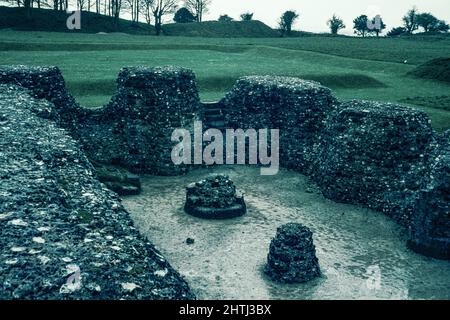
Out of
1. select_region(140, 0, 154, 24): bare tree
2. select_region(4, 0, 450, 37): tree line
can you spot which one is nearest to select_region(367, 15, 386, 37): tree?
A: select_region(4, 0, 450, 37): tree line

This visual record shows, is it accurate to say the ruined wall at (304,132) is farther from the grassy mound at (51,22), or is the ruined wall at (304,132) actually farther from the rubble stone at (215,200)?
the grassy mound at (51,22)

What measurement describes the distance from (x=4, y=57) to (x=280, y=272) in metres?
24.7

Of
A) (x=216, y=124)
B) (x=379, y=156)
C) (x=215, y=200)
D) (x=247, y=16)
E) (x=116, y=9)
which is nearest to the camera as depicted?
(x=215, y=200)

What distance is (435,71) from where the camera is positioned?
28516 mm

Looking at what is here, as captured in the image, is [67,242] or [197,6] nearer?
[67,242]

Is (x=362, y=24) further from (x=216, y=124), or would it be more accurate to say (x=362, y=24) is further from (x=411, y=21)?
(x=216, y=124)

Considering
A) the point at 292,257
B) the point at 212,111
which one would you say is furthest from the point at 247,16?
the point at 292,257

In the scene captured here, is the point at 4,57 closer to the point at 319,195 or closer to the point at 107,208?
the point at 319,195

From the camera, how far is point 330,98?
15.7 metres

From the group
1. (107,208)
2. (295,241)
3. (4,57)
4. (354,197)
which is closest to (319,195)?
(354,197)

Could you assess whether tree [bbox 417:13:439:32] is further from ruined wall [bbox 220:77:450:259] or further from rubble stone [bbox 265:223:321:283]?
rubble stone [bbox 265:223:321:283]

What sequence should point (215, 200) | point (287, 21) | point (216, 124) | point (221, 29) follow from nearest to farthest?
1. point (215, 200)
2. point (216, 124)
3. point (221, 29)
4. point (287, 21)

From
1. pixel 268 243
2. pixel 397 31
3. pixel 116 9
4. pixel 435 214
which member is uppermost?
pixel 397 31
